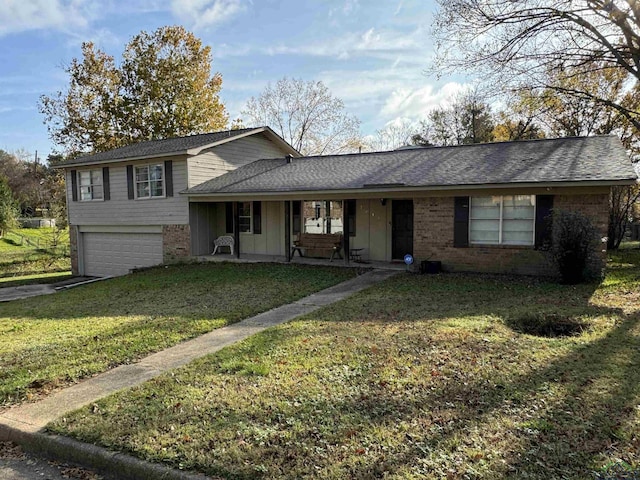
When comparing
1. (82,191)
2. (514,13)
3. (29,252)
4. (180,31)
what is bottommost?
(29,252)

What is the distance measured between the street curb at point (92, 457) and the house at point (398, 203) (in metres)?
9.49

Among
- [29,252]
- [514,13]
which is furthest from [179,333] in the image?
[29,252]

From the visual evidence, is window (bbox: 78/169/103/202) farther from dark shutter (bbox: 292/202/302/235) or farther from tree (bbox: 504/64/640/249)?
tree (bbox: 504/64/640/249)

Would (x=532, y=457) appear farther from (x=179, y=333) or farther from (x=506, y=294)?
(x=506, y=294)

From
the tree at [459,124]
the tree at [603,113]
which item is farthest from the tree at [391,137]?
the tree at [603,113]

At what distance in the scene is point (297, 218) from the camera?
15508mm

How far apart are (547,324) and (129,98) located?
29.2 metres

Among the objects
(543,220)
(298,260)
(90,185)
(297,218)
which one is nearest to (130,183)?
(90,185)

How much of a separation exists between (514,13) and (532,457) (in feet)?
47.2

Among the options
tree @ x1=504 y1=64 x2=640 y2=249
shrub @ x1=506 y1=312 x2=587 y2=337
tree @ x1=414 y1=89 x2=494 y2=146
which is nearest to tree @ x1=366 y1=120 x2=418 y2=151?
tree @ x1=414 y1=89 x2=494 y2=146

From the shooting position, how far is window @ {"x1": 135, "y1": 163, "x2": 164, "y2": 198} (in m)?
16.5

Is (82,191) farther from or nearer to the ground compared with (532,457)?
farther from the ground

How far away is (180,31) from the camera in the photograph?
1168 inches

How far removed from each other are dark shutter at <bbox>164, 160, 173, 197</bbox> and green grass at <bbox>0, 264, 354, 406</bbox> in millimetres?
3124
